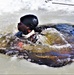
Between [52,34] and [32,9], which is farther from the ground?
[52,34]

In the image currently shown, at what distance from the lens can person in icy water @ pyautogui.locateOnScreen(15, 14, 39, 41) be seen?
303 centimetres

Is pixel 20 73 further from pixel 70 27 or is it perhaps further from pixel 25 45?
pixel 70 27

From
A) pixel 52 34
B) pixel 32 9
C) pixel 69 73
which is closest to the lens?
pixel 69 73

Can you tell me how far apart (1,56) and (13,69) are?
1.03 ft

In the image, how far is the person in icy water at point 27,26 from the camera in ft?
9.93

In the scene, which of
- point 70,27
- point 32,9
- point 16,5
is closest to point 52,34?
point 70,27

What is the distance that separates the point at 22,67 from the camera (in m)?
2.63

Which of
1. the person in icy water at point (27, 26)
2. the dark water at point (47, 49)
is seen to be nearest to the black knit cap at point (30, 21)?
the person in icy water at point (27, 26)

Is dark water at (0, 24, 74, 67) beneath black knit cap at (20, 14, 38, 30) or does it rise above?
beneath

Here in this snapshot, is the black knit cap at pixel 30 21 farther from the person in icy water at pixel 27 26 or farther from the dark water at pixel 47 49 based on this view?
the dark water at pixel 47 49

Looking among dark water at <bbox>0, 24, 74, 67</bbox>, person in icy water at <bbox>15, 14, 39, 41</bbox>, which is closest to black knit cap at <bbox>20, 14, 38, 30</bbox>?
person in icy water at <bbox>15, 14, 39, 41</bbox>

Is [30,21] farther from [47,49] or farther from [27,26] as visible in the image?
[47,49]

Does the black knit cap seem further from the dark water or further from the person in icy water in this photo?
the dark water

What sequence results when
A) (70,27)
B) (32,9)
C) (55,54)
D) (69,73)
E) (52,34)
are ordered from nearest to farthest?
(69,73) → (55,54) → (52,34) → (70,27) → (32,9)
